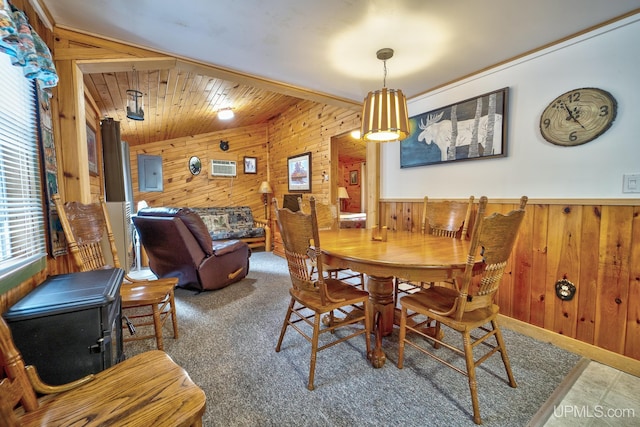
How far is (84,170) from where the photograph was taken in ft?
6.10

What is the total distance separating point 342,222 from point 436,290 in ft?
8.46

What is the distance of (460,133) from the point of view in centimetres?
254

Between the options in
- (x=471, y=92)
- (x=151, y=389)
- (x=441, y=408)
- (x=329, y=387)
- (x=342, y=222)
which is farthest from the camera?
(x=342, y=222)

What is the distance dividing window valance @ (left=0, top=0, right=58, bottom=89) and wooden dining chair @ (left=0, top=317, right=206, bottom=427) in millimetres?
1063

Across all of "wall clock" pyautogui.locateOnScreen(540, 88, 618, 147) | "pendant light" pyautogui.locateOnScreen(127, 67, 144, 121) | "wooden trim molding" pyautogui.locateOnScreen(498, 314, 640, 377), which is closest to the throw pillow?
"pendant light" pyautogui.locateOnScreen(127, 67, 144, 121)

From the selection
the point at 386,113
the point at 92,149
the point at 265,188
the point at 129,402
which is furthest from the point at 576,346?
the point at 265,188

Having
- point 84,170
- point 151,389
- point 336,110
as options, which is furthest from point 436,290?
point 336,110

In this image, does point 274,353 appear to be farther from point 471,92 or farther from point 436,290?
point 471,92

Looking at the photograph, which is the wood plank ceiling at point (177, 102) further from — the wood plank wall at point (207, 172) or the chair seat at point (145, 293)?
the chair seat at point (145, 293)

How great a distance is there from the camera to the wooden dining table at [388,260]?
1363 millimetres

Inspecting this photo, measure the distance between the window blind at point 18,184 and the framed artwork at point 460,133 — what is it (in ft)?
9.99

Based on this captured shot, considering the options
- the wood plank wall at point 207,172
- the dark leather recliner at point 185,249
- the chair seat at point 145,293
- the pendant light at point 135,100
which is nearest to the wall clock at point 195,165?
the wood plank wall at point 207,172

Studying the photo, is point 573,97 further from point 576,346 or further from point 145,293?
point 145,293

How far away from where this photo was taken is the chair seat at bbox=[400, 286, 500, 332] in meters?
1.35
